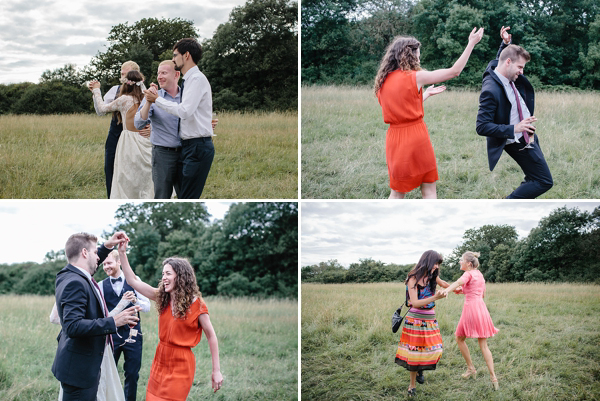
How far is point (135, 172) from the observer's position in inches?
191

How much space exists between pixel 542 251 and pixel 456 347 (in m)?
1.51

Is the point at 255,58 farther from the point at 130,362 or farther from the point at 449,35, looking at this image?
the point at 130,362

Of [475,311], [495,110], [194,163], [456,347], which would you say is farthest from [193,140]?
[456,347]

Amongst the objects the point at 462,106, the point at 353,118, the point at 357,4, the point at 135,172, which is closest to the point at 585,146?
the point at 462,106

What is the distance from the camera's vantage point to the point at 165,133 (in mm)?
4039

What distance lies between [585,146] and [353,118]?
3.68 meters

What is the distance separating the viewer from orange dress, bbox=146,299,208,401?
3.32 m

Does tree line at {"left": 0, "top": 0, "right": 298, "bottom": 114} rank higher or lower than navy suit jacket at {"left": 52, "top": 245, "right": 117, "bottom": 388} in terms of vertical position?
higher

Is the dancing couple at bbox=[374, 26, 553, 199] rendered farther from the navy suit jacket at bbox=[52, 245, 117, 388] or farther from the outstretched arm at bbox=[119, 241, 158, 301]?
the navy suit jacket at bbox=[52, 245, 117, 388]

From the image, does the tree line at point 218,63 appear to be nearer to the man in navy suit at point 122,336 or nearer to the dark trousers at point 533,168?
the man in navy suit at point 122,336

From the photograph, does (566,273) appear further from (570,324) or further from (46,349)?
(46,349)

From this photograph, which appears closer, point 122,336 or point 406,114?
point 406,114

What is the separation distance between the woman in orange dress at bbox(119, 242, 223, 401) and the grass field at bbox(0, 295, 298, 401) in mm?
1996

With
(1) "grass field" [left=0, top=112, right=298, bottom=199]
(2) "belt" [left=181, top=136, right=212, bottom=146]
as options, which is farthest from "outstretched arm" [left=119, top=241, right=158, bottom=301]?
(1) "grass field" [left=0, top=112, right=298, bottom=199]
